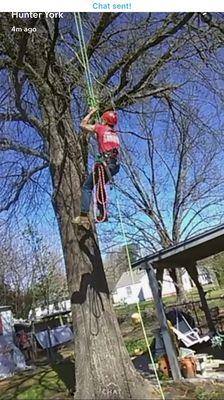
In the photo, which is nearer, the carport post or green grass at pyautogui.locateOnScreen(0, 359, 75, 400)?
green grass at pyautogui.locateOnScreen(0, 359, 75, 400)

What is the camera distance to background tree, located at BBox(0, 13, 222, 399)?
3779mm

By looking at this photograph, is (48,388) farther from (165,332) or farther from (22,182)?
(22,182)

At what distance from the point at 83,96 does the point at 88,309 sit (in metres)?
2.00

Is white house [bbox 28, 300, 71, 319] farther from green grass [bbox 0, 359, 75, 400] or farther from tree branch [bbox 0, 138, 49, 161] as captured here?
→ tree branch [bbox 0, 138, 49, 161]

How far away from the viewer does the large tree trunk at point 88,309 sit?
3699 mm

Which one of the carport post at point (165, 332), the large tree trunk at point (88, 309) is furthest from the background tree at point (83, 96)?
the carport post at point (165, 332)

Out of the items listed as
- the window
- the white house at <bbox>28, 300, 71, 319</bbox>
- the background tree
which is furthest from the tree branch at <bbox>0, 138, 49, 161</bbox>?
the window

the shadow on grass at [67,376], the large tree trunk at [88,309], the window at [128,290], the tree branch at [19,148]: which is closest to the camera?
the large tree trunk at [88,309]

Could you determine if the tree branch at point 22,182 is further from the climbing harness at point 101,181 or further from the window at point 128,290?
the window at point 128,290

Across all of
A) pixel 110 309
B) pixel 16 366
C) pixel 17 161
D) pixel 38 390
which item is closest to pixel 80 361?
pixel 110 309

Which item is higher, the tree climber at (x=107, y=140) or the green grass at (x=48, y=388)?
the tree climber at (x=107, y=140)

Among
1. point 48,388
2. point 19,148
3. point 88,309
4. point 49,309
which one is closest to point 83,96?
point 19,148

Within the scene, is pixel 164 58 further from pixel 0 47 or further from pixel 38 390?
pixel 38 390

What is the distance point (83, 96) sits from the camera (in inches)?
164
